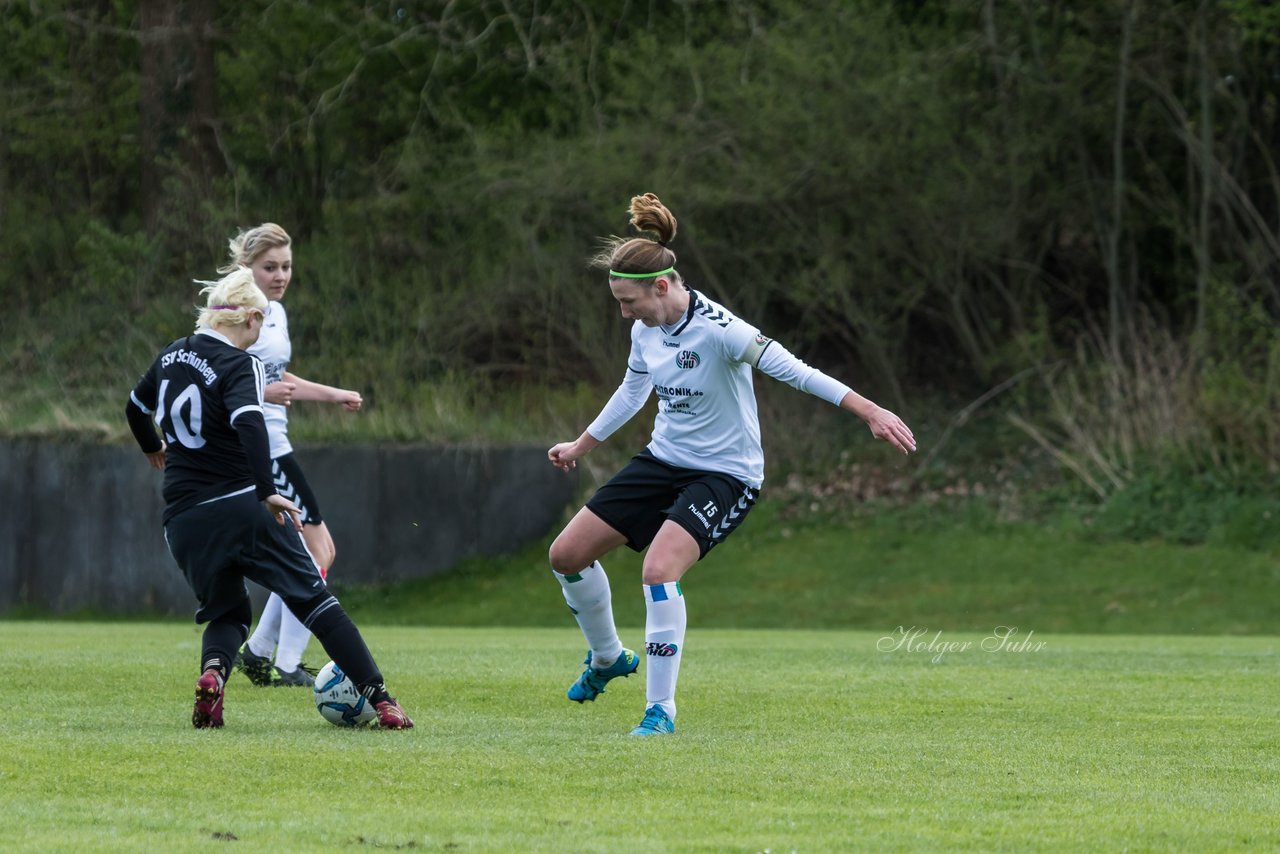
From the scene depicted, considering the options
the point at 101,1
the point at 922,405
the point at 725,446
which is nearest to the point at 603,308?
the point at 922,405

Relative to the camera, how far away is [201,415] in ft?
22.8

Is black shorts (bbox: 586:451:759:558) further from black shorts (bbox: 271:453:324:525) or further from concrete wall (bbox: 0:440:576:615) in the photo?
concrete wall (bbox: 0:440:576:615)

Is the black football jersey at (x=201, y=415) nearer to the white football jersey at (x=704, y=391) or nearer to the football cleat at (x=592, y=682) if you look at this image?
the white football jersey at (x=704, y=391)

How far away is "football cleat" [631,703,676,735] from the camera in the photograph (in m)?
6.79

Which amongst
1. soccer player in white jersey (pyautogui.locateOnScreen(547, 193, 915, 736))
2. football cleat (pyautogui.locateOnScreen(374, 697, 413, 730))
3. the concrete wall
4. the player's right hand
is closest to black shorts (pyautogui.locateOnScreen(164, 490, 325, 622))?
the player's right hand

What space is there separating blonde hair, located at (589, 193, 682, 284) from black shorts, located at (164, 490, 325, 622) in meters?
1.69

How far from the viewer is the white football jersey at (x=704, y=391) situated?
7.30 metres

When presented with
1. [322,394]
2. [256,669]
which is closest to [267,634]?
[256,669]

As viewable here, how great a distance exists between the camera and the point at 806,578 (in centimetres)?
2020

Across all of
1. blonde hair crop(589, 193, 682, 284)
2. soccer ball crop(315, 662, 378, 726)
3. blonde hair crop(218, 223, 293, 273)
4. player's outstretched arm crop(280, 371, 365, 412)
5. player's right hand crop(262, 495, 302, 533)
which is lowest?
soccer ball crop(315, 662, 378, 726)

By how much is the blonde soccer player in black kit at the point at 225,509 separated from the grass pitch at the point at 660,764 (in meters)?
0.33

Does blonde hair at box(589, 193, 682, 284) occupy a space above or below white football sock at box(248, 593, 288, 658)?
above

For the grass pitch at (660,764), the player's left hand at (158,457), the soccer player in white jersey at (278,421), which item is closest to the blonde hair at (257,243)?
the soccer player in white jersey at (278,421)

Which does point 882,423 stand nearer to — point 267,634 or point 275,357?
point 275,357
